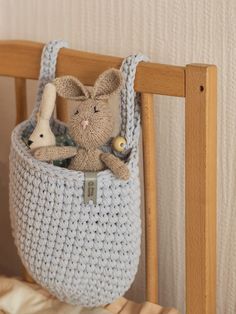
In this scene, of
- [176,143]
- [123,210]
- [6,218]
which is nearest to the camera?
[123,210]

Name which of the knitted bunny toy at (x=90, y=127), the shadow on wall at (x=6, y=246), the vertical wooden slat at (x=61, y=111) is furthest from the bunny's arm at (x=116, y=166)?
the shadow on wall at (x=6, y=246)

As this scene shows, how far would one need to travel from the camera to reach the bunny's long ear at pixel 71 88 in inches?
34.1

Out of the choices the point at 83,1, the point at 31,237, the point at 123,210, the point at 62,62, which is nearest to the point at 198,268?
the point at 123,210

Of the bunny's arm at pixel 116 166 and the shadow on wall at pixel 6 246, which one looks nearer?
the bunny's arm at pixel 116 166

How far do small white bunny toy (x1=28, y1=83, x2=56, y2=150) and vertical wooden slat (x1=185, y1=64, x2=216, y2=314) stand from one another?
21 centimetres

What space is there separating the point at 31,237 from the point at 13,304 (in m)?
0.16

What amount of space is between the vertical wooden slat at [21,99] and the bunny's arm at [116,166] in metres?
0.26

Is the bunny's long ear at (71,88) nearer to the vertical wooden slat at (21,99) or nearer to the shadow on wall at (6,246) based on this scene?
the vertical wooden slat at (21,99)

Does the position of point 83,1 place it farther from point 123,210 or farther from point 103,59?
point 123,210

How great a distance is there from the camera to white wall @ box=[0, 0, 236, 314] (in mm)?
916

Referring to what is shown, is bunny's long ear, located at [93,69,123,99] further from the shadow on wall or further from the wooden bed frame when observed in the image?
the shadow on wall

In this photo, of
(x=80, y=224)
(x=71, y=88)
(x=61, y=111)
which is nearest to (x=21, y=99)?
(x=61, y=111)

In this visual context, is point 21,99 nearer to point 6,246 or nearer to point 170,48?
point 170,48

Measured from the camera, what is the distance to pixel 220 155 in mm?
957
